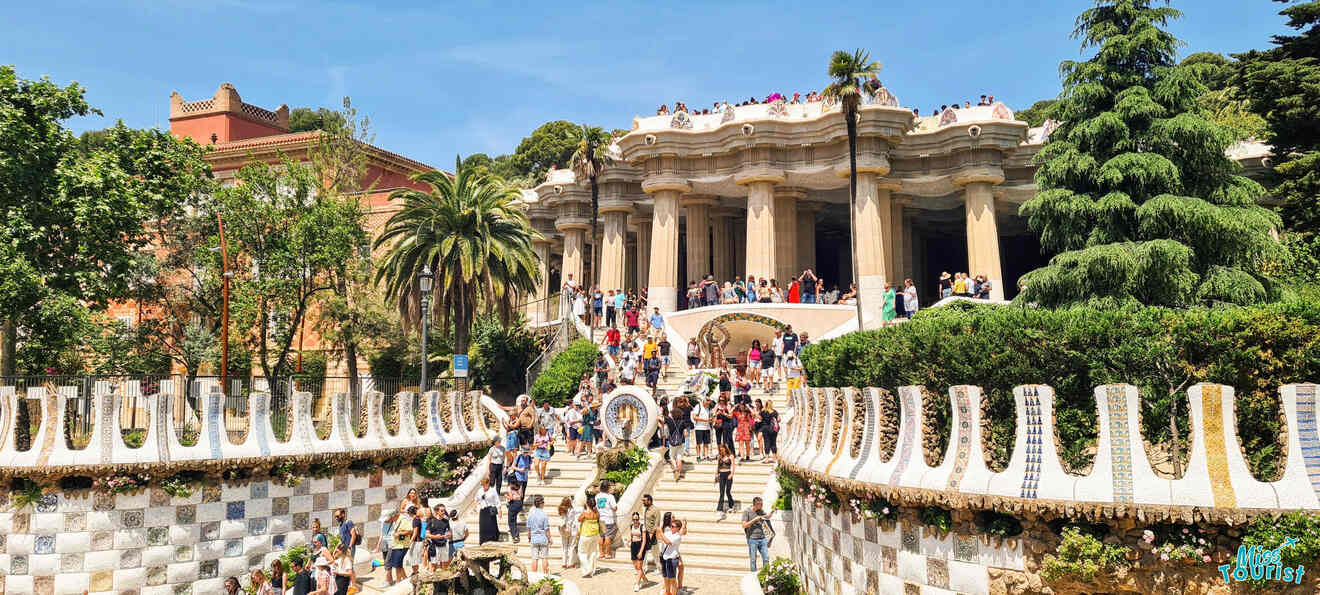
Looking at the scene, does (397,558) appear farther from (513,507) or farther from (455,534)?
(513,507)

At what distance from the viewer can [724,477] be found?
19.1 metres

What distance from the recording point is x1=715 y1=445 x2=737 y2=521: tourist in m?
19.0

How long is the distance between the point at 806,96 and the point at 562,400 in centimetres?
1721

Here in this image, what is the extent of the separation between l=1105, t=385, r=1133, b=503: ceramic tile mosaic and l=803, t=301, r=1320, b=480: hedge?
1.60 m

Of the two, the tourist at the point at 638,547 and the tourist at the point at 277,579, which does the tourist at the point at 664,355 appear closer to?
the tourist at the point at 638,547

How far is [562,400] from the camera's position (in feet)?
104

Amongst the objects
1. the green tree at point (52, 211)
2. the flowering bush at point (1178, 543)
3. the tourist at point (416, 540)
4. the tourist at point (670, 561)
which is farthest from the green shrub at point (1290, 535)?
Answer: the green tree at point (52, 211)

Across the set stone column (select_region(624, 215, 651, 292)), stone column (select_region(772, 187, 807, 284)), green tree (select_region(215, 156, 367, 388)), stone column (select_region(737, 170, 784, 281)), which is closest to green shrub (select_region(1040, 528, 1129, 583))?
stone column (select_region(737, 170, 784, 281))

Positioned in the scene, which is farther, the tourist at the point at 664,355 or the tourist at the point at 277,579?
the tourist at the point at 664,355

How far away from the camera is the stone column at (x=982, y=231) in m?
39.4

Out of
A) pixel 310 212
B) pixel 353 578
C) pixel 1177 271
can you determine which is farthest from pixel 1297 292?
pixel 310 212

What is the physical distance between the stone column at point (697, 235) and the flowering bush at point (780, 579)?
1065 inches

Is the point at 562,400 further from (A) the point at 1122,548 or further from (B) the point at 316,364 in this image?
(A) the point at 1122,548

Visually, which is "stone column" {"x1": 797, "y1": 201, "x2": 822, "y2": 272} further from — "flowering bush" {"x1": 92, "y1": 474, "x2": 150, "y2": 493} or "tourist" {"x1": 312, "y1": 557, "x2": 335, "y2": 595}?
"flowering bush" {"x1": 92, "y1": 474, "x2": 150, "y2": 493}
